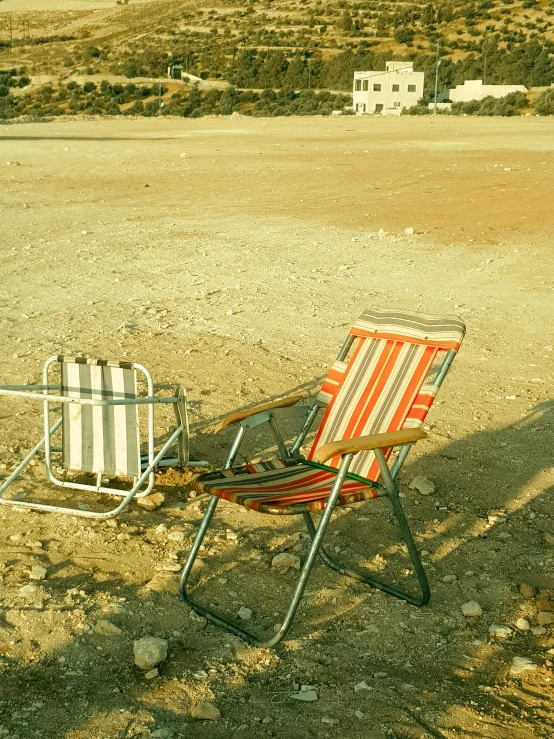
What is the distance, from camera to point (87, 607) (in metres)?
3.84

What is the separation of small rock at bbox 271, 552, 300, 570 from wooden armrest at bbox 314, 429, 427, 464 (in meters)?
0.74

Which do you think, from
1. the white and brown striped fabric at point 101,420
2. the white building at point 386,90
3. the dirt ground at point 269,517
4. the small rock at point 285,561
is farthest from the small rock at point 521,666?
the white building at point 386,90

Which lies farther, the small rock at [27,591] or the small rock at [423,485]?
the small rock at [423,485]

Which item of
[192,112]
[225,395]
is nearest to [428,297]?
[225,395]

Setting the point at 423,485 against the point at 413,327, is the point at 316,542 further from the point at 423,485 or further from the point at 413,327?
the point at 423,485

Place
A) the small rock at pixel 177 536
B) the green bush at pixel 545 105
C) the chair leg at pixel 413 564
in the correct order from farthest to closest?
the green bush at pixel 545 105
the small rock at pixel 177 536
the chair leg at pixel 413 564

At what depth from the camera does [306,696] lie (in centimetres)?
336

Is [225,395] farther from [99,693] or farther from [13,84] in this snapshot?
[13,84]

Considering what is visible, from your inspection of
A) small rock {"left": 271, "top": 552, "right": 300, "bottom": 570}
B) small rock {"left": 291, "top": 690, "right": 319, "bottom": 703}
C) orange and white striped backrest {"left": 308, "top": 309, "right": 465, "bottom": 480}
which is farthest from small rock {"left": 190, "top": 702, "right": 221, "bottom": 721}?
orange and white striped backrest {"left": 308, "top": 309, "right": 465, "bottom": 480}

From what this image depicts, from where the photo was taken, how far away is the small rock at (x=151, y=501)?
4.80 meters

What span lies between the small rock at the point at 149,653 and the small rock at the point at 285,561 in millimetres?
857

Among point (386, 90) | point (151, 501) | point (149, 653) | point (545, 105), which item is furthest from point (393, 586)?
point (386, 90)

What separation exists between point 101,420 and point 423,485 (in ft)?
5.31

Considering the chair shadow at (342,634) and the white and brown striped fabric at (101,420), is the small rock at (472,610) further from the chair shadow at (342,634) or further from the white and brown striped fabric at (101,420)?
the white and brown striped fabric at (101,420)
